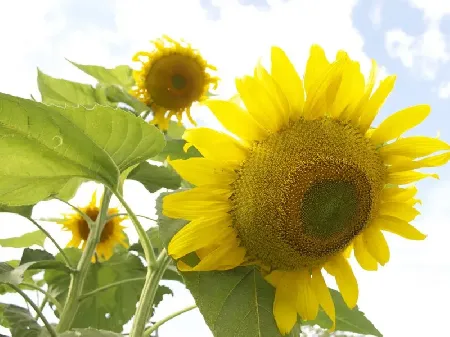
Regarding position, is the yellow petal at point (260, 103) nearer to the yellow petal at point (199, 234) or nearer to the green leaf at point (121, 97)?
the yellow petal at point (199, 234)

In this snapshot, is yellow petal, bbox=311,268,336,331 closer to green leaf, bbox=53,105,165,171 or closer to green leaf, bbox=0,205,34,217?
green leaf, bbox=53,105,165,171

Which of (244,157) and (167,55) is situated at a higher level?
(167,55)

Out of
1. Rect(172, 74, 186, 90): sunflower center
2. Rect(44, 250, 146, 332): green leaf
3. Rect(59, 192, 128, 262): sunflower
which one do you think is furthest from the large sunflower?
Rect(59, 192, 128, 262): sunflower

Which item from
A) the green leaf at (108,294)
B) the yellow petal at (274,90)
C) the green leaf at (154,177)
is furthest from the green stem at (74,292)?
the yellow petal at (274,90)

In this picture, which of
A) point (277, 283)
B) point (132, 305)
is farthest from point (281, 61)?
point (132, 305)

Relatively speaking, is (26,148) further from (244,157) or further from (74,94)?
(74,94)

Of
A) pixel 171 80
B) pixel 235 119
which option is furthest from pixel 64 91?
pixel 235 119

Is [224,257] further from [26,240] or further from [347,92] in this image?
[26,240]
